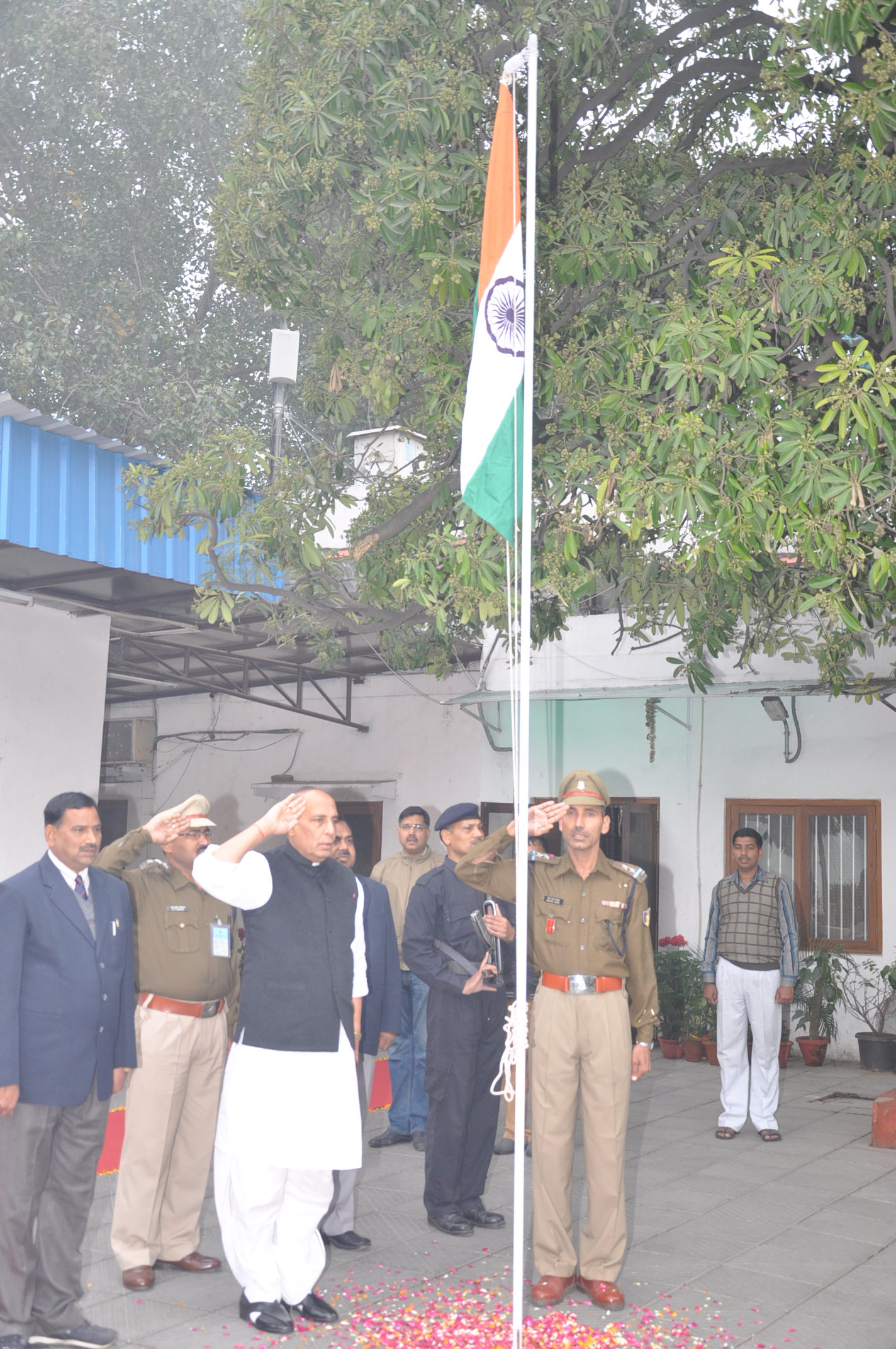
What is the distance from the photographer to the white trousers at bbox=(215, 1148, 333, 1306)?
4539 mm

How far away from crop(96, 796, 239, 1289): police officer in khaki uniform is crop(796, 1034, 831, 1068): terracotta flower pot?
6.73 meters

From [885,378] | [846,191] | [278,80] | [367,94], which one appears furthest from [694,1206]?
[278,80]

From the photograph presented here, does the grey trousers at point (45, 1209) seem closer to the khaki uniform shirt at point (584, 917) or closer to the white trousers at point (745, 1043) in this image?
the khaki uniform shirt at point (584, 917)

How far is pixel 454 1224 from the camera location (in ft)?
18.8

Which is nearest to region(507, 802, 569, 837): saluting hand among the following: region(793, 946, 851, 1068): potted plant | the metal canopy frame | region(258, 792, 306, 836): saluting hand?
region(258, 792, 306, 836): saluting hand

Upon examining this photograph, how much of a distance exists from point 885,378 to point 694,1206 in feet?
13.3

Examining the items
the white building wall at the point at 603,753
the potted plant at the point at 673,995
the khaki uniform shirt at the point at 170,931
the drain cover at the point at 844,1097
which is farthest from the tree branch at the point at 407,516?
the potted plant at the point at 673,995

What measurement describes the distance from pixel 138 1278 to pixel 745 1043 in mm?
4541

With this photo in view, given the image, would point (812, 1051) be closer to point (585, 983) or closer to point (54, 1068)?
point (585, 983)

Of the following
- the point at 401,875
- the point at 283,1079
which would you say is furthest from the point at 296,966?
the point at 401,875

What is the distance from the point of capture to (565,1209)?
4.94 metres

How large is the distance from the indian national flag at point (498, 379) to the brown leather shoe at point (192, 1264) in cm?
315

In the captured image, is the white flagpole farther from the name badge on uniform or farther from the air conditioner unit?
the air conditioner unit

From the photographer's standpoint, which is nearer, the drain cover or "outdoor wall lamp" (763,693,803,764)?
the drain cover
